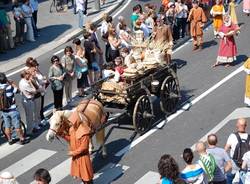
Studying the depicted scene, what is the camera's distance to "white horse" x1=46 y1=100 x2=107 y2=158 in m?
11.5

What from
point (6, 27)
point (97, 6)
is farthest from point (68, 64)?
point (97, 6)

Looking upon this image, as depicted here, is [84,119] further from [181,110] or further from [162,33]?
[162,33]

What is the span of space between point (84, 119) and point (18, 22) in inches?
476

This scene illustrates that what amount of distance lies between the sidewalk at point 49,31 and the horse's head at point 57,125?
9.35 m

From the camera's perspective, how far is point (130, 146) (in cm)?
1392

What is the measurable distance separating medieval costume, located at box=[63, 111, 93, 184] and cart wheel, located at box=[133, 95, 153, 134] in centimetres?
250

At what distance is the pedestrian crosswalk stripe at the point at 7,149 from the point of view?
553 inches

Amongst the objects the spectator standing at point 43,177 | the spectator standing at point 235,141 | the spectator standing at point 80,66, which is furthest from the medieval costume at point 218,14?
the spectator standing at point 43,177

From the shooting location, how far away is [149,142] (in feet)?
46.1

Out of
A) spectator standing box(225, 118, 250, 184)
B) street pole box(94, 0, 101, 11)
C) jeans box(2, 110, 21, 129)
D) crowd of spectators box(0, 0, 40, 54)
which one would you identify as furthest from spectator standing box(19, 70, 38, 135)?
street pole box(94, 0, 101, 11)

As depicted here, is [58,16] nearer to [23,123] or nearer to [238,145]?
[23,123]

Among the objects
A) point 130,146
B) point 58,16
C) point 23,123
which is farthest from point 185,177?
point 58,16

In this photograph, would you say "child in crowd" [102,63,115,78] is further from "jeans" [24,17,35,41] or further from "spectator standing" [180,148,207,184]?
"jeans" [24,17,35,41]

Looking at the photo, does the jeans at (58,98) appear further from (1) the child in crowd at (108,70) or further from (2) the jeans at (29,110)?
(1) the child in crowd at (108,70)
